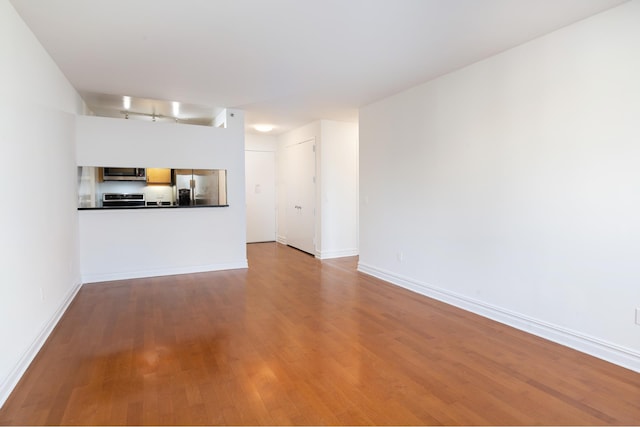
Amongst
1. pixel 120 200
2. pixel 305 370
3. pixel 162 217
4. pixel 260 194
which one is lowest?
pixel 305 370

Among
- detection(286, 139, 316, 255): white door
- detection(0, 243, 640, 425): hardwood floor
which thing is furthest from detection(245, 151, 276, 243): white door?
detection(0, 243, 640, 425): hardwood floor

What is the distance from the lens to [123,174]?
5.08m

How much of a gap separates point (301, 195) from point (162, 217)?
2729 millimetres

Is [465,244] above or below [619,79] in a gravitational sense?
below

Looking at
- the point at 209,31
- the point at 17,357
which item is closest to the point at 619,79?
the point at 209,31

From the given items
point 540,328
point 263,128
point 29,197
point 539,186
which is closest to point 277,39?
point 29,197

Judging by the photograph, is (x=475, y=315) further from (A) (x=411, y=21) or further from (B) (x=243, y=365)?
(A) (x=411, y=21)

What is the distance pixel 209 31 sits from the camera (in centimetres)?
274

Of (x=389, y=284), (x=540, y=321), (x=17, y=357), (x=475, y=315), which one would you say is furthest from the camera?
(x=389, y=284)

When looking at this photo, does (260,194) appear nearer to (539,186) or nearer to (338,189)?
(338,189)

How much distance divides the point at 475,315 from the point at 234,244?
12.0 feet

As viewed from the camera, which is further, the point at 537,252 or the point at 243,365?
the point at 537,252

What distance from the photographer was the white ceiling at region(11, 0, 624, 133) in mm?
2406

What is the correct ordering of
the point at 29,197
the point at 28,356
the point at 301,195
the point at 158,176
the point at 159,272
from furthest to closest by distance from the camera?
the point at 301,195 → the point at 158,176 → the point at 159,272 → the point at 29,197 → the point at 28,356
